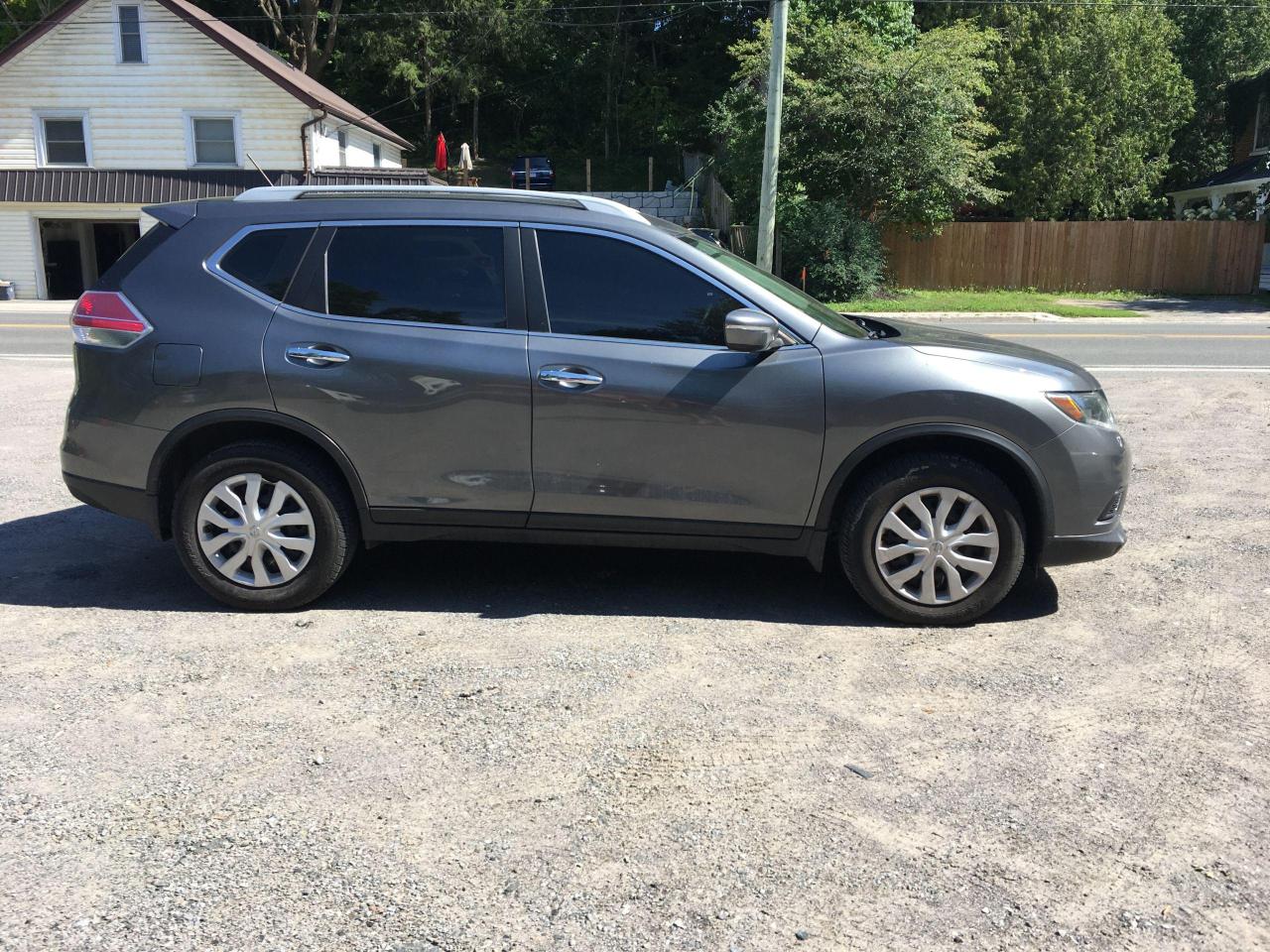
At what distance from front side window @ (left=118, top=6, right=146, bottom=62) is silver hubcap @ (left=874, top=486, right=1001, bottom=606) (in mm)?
30195

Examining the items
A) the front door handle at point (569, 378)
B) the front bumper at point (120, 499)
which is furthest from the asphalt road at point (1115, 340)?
the front bumper at point (120, 499)

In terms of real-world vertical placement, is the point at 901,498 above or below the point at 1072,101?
below

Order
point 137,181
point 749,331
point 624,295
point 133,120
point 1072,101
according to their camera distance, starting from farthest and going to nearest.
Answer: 1. point 1072,101
2. point 133,120
3. point 137,181
4. point 624,295
5. point 749,331

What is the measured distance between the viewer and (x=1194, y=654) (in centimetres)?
439

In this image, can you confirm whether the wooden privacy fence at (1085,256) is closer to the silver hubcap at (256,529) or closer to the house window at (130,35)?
the house window at (130,35)

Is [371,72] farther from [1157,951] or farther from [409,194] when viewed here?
[1157,951]

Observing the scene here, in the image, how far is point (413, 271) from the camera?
471cm

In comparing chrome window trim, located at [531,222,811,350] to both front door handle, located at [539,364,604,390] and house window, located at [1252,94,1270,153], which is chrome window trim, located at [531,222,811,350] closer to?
front door handle, located at [539,364,604,390]

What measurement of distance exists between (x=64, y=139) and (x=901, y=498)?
102 feet

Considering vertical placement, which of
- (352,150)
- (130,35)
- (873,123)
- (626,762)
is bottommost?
(626,762)

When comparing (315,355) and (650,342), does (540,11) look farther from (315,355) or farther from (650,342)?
(650,342)

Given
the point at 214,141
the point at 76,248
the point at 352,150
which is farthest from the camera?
the point at 352,150

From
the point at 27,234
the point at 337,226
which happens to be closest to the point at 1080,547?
the point at 337,226

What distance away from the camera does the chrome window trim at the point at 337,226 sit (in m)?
4.65
